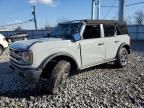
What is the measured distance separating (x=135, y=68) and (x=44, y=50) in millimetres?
4570

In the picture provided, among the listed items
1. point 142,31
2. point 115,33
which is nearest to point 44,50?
point 115,33

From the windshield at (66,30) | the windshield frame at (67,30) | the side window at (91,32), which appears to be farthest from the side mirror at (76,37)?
the side window at (91,32)

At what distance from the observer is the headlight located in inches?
198

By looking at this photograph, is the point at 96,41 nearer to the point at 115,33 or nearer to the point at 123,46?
the point at 115,33

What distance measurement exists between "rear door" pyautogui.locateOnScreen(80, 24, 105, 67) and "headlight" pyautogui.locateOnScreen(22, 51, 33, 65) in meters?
1.72

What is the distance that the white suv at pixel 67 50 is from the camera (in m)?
5.15

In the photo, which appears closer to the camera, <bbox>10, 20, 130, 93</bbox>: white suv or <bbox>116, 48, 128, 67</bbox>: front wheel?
<bbox>10, 20, 130, 93</bbox>: white suv

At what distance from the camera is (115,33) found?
25.7 ft

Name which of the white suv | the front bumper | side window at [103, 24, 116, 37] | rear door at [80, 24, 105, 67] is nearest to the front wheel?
the white suv

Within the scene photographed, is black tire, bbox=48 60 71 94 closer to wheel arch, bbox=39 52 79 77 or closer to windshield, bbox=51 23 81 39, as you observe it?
wheel arch, bbox=39 52 79 77

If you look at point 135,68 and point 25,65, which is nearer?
point 25,65

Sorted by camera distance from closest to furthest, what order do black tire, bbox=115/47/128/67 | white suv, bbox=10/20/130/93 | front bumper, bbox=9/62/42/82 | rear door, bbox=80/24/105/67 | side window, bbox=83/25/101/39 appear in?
1. front bumper, bbox=9/62/42/82
2. white suv, bbox=10/20/130/93
3. rear door, bbox=80/24/105/67
4. side window, bbox=83/25/101/39
5. black tire, bbox=115/47/128/67

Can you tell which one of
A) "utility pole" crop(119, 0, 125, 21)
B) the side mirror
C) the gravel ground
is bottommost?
the gravel ground

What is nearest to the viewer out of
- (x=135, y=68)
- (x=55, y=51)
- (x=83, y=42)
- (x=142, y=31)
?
(x=55, y=51)
